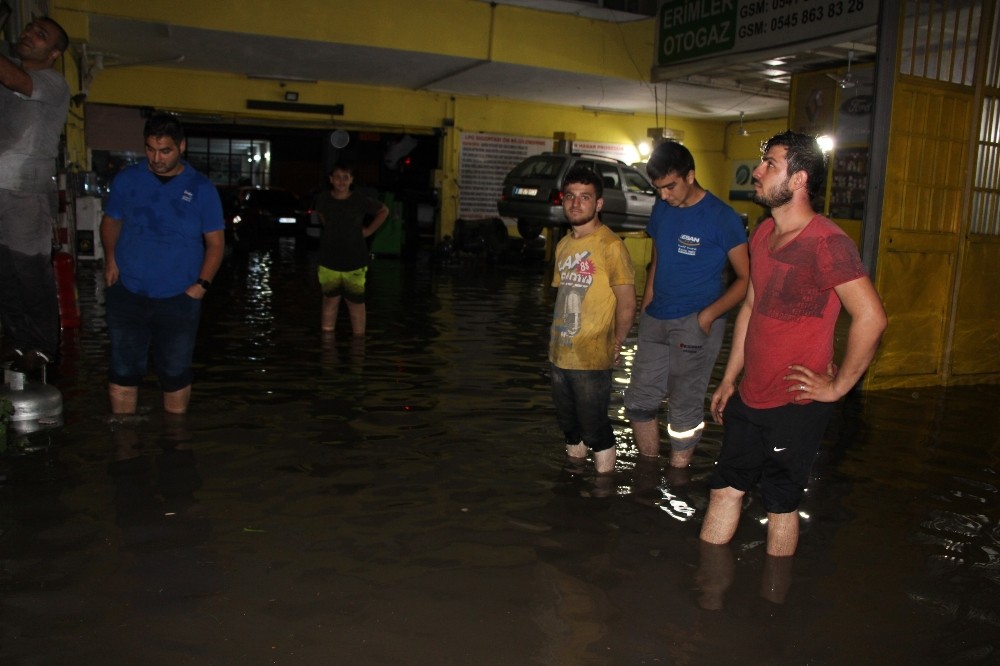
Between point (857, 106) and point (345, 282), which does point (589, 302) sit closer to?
point (345, 282)

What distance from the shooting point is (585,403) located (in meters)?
4.71

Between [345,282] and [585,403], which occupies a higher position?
[345,282]

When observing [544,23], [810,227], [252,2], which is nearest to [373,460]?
[810,227]

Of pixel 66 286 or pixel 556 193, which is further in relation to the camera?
pixel 556 193

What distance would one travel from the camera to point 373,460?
515cm

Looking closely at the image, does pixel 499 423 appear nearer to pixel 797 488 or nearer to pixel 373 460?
pixel 373 460

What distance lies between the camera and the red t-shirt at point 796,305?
11.1 feet

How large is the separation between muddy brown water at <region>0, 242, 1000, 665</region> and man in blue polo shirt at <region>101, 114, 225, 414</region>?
2.00 feet

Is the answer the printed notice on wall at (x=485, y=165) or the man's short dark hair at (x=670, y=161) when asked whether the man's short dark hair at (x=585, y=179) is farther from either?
the printed notice on wall at (x=485, y=165)

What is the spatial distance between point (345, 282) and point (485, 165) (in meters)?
13.9

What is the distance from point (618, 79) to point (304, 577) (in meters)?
16.0

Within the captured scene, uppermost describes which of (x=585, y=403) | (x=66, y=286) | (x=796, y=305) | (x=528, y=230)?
(x=528, y=230)

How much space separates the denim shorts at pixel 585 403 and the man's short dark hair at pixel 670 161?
1.08 m

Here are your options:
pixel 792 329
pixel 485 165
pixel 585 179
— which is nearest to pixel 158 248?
pixel 585 179
